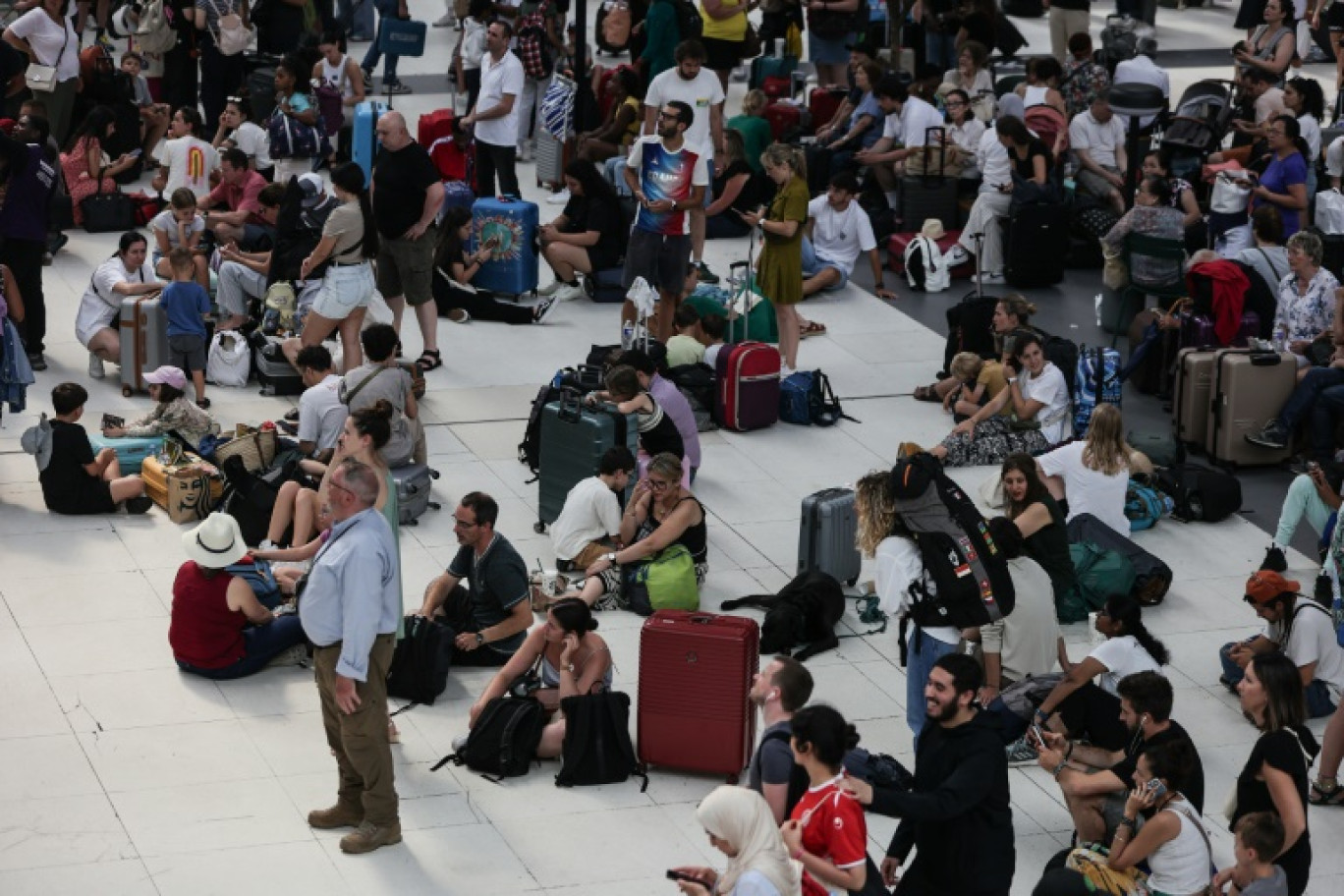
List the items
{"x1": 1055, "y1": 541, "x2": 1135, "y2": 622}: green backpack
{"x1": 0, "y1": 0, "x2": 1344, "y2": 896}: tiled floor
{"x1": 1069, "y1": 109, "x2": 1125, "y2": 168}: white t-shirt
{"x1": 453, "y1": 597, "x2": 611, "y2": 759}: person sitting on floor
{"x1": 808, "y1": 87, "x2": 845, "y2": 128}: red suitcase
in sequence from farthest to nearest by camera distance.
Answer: {"x1": 808, "y1": 87, "x2": 845, "y2": 128}: red suitcase < {"x1": 1069, "y1": 109, "x2": 1125, "y2": 168}: white t-shirt < {"x1": 1055, "y1": 541, "x2": 1135, "y2": 622}: green backpack < {"x1": 453, "y1": 597, "x2": 611, "y2": 759}: person sitting on floor < {"x1": 0, "y1": 0, "x2": 1344, "y2": 896}: tiled floor

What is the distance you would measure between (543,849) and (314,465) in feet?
12.6

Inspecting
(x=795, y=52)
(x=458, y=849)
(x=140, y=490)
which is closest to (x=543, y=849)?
(x=458, y=849)

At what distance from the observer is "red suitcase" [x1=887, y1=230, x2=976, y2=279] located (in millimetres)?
19656

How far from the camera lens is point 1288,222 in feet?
60.7

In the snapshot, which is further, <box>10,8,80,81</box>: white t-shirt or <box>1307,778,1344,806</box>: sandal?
<box>10,8,80,81</box>: white t-shirt

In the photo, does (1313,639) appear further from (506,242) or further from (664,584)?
(506,242)

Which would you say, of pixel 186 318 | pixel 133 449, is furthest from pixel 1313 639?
pixel 186 318

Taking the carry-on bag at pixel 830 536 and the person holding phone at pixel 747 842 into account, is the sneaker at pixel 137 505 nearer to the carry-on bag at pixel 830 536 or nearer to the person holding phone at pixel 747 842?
the carry-on bag at pixel 830 536

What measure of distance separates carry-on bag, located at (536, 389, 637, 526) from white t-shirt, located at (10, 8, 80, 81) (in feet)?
30.3

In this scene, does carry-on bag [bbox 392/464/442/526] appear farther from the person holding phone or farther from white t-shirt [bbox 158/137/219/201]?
the person holding phone

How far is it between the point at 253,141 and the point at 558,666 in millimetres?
10422

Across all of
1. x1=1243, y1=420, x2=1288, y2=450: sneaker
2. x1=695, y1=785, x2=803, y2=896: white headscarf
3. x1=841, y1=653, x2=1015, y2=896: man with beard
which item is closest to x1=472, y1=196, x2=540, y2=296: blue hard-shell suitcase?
x1=1243, y1=420, x2=1288, y2=450: sneaker

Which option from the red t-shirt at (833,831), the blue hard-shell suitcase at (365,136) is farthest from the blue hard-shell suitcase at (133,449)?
the red t-shirt at (833,831)

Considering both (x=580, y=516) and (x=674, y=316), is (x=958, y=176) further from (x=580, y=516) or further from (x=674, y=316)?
(x=580, y=516)
